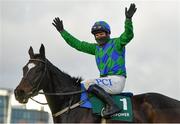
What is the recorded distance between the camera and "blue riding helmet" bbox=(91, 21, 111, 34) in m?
9.97

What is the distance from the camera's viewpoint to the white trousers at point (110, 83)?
31.8 ft

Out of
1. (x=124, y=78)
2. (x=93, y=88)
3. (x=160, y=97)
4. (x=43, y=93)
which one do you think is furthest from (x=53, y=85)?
(x=160, y=97)

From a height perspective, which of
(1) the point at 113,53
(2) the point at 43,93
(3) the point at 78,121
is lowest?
(3) the point at 78,121

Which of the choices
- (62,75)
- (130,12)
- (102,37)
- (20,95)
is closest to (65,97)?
(62,75)

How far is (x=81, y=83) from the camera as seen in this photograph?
32.8 feet

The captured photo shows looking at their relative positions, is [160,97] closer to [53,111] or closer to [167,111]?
[167,111]

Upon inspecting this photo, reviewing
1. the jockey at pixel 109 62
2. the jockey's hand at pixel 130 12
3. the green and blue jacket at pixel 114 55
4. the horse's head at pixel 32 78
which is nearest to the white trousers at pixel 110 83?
the jockey at pixel 109 62

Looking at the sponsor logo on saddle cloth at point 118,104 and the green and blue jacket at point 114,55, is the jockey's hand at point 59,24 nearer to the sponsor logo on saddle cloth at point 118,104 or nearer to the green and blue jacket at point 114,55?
the green and blue jacket at point 114,55

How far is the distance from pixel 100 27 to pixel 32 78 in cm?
183

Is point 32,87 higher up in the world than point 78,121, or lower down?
higher up

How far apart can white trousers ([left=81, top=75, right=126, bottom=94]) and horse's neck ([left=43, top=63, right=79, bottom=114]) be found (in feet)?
1.50

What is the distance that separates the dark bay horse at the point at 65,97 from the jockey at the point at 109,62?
1.30ft

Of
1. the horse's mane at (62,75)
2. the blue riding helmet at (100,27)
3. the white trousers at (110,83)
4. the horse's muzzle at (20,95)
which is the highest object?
the blue riding helmet at (100,27)

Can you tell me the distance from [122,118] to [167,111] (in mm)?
1013
